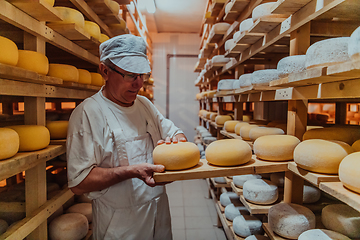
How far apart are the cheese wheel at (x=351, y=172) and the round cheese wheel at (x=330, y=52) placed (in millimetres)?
360

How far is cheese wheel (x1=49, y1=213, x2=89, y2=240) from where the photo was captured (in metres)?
1.64

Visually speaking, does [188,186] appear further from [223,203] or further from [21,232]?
[21,232]

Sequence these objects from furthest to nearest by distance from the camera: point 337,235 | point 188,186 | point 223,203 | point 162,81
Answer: point 162,81
point 188,186
point 223,203
point 337,235

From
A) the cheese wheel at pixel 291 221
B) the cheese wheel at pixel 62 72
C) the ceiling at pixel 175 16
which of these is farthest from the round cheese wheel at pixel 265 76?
the ceiling at pixel 175 16

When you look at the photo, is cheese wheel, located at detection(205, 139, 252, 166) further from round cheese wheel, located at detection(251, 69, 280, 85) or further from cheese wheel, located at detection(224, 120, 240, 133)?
cheese wheel, located at detection(224, 120, 240, 133)

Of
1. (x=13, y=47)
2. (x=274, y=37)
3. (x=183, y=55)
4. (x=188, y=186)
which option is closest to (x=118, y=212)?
(x=13, y=47)

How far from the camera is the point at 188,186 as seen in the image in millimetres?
4227

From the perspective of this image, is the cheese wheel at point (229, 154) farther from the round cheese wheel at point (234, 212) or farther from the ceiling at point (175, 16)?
the ceiling at point (175, 16)

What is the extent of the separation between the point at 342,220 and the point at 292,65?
2.71ft

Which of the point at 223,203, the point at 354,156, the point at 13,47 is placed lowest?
the point at 223,203

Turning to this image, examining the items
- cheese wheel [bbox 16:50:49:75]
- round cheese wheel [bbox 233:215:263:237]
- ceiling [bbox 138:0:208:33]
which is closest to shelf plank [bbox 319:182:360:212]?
round cheese wheel [bbox 233:215:263:237]

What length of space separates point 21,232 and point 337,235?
1.59 m

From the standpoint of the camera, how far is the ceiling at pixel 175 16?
4.92 metres

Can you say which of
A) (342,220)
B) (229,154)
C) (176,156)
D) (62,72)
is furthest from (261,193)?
(62,72)
